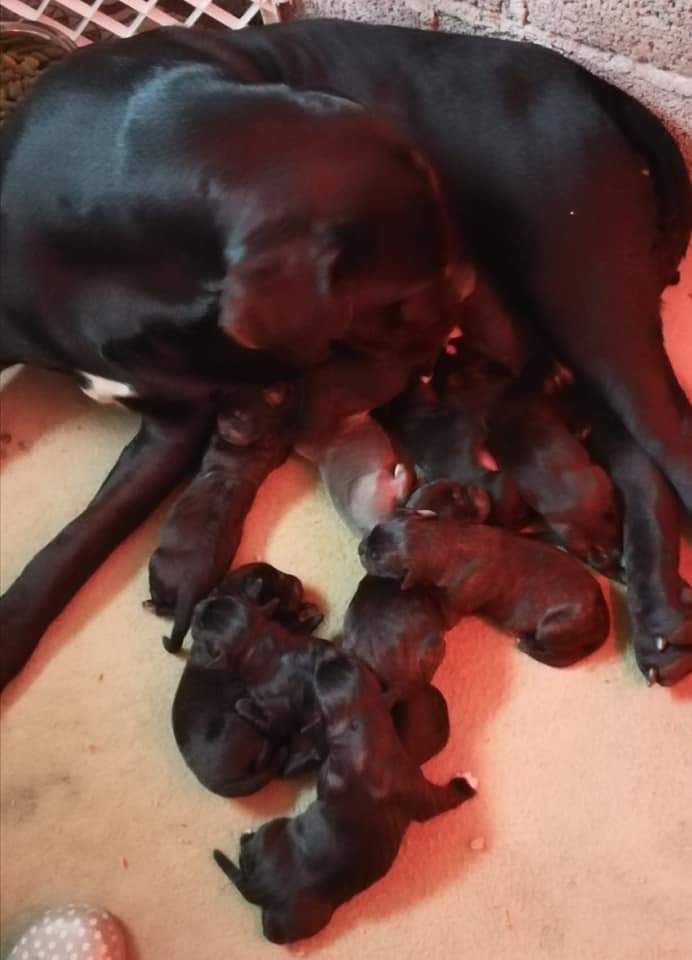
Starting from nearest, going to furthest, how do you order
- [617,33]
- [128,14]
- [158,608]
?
[158,608] < [617,33] < [128,14]

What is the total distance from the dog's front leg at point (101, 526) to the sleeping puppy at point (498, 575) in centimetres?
39

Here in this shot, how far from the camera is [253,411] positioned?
170 cm

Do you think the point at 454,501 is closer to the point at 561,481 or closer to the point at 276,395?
the point at 561,481

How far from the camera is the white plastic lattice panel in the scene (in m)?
2.20

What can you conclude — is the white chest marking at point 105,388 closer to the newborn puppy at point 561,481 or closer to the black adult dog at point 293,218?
the black adult dog at point 293,218

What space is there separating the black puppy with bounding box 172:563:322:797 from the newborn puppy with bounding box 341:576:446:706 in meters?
0.11

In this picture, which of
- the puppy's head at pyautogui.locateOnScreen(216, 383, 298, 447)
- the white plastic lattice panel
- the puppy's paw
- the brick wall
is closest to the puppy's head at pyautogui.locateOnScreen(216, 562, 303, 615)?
the puppy's paw

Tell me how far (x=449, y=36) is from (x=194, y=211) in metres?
0.59

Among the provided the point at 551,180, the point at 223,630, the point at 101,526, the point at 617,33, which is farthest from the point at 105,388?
the point at 617,33

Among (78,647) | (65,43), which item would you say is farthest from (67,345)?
(65,43)

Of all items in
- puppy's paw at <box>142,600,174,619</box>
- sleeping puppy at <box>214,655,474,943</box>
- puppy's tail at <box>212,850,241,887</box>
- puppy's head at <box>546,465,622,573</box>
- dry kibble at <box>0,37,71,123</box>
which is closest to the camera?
sleeping puppy at <box>214,655,474,943</box>

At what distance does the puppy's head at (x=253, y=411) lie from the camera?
1.68 metres

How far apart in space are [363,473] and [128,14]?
1.22 meters

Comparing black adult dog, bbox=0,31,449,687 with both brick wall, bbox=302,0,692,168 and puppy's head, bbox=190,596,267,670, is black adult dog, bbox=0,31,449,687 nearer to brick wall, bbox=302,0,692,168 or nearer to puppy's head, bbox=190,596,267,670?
puppy's head, bbox=190,596,267,670
